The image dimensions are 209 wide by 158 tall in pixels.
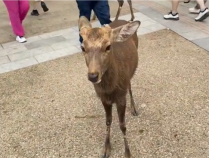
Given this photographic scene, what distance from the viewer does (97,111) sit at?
13.0 feet

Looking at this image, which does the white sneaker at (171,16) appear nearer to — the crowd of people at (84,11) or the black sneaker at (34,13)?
the crowd of people at (84,11)

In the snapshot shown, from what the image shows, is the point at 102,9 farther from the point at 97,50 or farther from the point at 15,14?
the point at 97,50

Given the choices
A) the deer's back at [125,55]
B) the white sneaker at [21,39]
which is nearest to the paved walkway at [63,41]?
the white sneaker at [21,39]

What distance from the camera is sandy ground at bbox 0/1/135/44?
725 centimetres

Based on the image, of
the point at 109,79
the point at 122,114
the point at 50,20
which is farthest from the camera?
the point at 50,20

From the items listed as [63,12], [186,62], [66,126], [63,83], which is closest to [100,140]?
[66,126]

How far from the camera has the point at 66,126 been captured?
12.2 feet

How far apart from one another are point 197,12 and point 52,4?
4.60 meters

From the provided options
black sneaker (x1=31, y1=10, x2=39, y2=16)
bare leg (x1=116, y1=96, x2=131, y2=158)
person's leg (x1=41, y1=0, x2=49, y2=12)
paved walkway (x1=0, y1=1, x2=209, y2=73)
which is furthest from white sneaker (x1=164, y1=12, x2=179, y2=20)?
bare leg (x1=116, y1=96, x2=131, y2=158)

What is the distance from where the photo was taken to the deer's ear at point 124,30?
8.22ft

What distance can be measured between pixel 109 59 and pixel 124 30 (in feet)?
0.93

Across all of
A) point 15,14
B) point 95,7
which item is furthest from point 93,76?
point 15,14

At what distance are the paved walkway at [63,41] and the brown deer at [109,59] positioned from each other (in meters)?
2.73

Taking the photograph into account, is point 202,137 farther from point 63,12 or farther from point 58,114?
point 63,12
